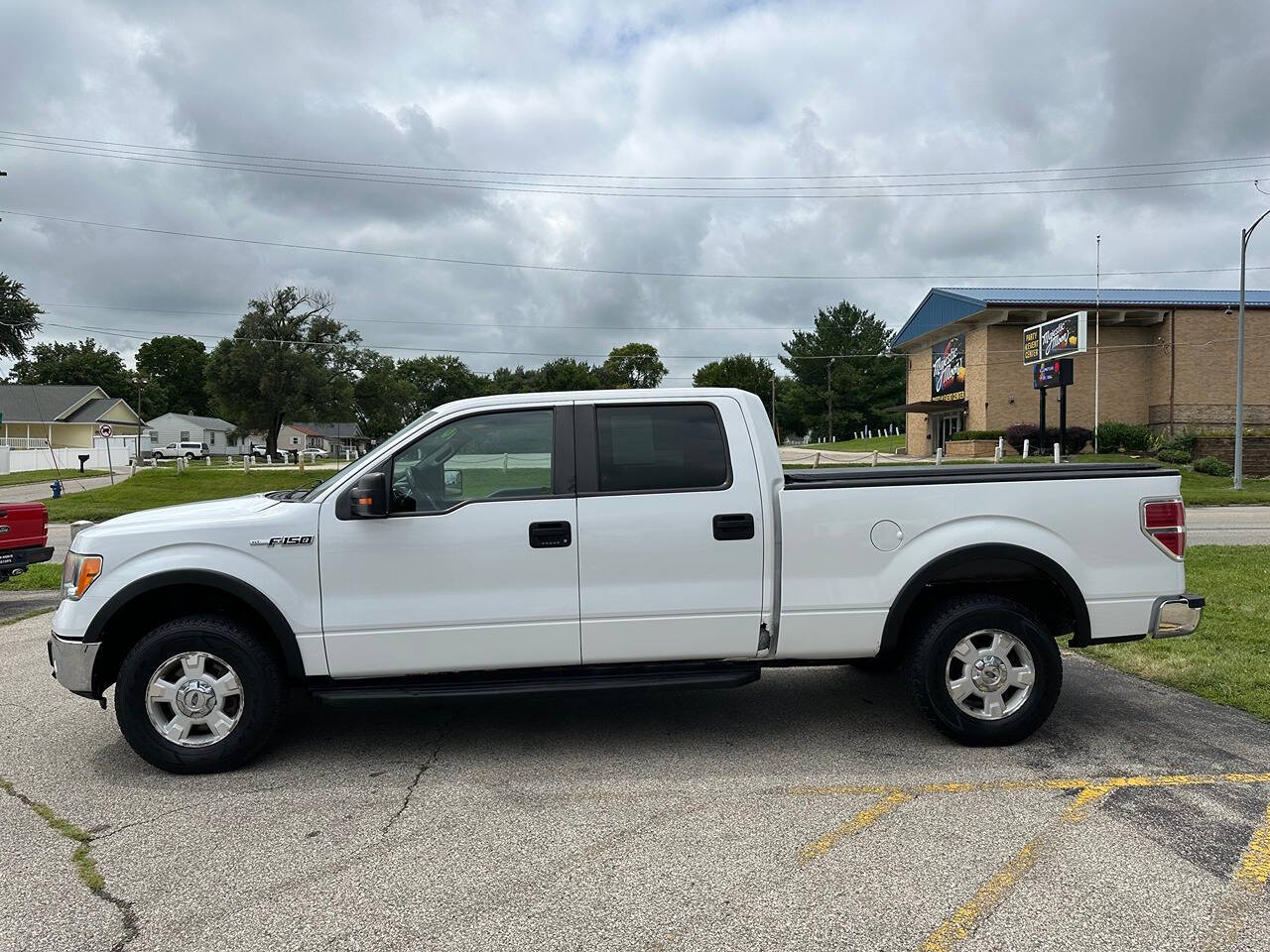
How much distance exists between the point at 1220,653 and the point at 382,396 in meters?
90.8

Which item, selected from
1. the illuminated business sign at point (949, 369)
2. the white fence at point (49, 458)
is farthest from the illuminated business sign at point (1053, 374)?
the white fence at point (49, 458)

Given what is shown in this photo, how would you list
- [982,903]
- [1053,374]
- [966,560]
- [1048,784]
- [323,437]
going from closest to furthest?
[982,903] < [1048,784] < [966,560] < [1053,374] < [323,437]

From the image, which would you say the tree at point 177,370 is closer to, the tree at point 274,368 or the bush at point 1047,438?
the tree at point 274,368

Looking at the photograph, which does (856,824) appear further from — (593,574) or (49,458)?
(49,458)

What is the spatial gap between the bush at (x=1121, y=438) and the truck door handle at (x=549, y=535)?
136 ft

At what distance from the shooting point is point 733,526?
4.52 m

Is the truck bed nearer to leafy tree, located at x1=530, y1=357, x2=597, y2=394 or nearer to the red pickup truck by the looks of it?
the red pickup truck

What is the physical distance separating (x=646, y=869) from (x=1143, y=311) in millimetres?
47227

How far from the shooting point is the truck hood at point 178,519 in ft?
14.5

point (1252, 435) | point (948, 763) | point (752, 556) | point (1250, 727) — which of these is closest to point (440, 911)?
point (752, 556)

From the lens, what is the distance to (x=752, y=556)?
4535 mm

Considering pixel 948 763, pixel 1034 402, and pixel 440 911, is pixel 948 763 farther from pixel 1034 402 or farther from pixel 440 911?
pixel 1034 402

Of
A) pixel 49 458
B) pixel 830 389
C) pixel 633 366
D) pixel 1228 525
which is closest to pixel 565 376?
pixel 633 366

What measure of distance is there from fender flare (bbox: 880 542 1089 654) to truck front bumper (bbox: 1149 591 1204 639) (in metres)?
0.38
